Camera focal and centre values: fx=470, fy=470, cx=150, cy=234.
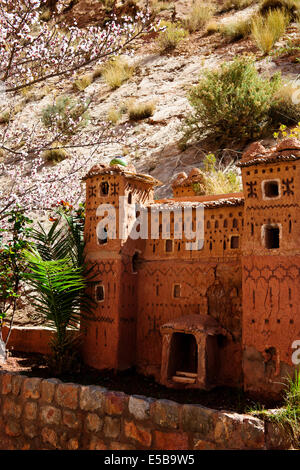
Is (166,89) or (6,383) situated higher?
(166,89)

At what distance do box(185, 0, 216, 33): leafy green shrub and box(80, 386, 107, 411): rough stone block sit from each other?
22.9m

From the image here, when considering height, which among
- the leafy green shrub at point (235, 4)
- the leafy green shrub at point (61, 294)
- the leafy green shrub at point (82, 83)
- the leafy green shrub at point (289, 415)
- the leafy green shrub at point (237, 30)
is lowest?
the leafy green shrub at point (289, 415)

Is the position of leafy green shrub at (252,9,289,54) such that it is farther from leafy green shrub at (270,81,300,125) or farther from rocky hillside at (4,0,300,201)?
leafy green shrub at (270,81,300,125)

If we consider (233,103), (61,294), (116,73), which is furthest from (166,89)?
(61,294)

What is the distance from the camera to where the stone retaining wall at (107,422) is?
16.2 feet

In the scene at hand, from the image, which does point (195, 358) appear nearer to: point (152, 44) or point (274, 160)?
point (274, 160)

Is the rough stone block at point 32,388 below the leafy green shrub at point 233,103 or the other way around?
below

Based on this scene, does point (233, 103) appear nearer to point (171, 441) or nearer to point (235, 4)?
point (171, 441)

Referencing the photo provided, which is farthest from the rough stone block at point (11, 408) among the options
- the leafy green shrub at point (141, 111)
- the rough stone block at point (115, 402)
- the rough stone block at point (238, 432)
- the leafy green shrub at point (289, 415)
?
the leafy green shrub at point (141, 111)

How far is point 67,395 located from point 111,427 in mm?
800

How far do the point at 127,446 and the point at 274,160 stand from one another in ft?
13.5

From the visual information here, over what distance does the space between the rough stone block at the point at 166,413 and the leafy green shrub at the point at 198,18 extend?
2330cm

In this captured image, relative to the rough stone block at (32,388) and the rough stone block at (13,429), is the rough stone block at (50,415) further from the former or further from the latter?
the rough stone block at (13,429)

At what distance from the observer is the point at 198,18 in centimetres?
2500
